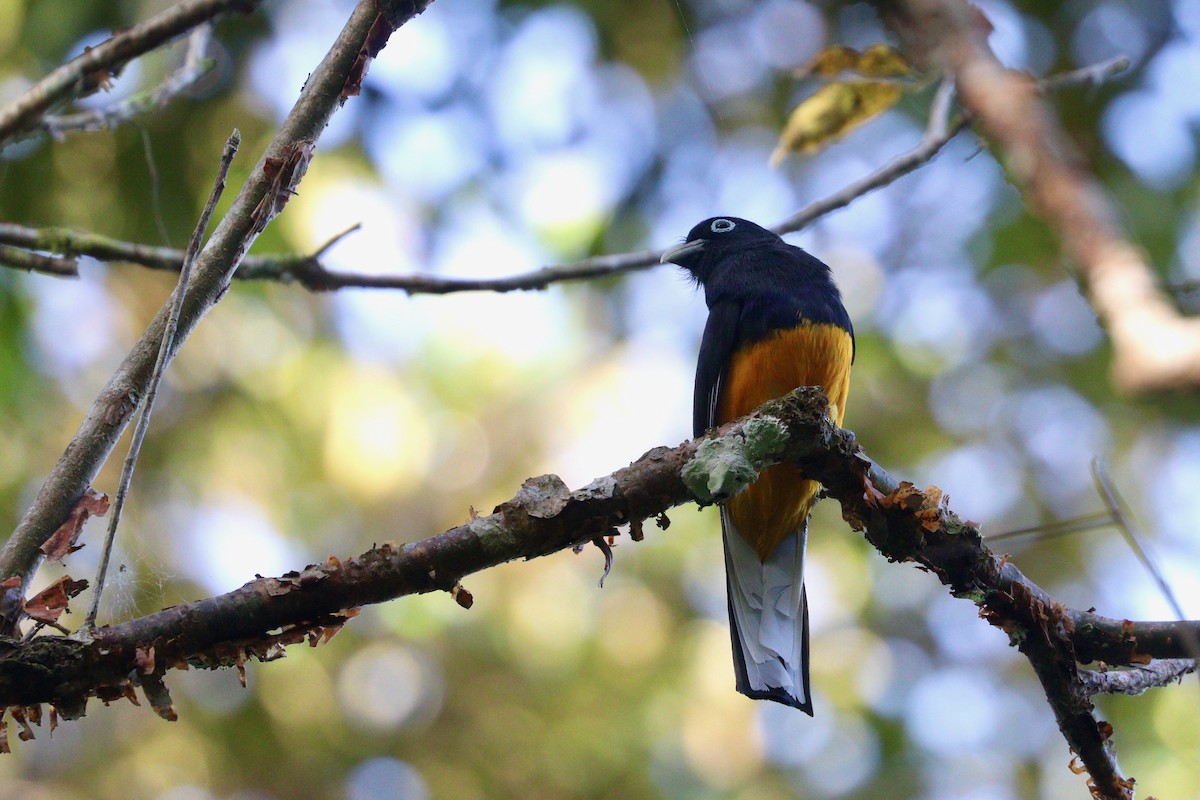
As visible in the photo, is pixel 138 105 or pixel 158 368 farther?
pixel 138 105

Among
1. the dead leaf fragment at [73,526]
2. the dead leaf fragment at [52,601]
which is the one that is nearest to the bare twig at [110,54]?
the dead leaf fragment at [73,526]

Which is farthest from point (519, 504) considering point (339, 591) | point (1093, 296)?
point (1093, 296)

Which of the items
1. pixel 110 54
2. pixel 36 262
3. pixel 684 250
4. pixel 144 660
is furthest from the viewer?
pixel 684 250

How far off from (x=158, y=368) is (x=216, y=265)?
302 millimetres

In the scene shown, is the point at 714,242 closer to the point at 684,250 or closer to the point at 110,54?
the point at 684,250

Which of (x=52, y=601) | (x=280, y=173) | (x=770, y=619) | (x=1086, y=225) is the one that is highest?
(x=280, y=173)

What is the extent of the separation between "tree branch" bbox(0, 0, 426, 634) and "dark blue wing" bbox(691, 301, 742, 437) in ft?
5.67

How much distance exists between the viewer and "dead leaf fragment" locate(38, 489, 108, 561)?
2.18m

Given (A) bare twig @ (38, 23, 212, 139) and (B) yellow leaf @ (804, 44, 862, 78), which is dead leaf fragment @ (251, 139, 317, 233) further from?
(B) yellow leaf @ (804, 44, 862, 78)

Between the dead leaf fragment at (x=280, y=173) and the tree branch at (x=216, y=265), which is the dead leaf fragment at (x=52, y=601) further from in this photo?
the dead leaf fragment at (x=280, y=173)

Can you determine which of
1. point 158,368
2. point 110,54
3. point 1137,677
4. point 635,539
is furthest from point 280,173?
point 1137,677

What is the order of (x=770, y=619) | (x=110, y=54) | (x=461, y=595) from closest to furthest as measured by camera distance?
(x=461, y=595), (x=110, y=54), (x=770, y=619)

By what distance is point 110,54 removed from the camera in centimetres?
270

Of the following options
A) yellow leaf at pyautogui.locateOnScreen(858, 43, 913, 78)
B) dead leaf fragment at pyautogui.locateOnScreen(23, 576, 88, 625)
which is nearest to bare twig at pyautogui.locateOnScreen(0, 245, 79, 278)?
dead leaf fragment at pyautogui.locateOnScreen(23, 576, 88, 625)
